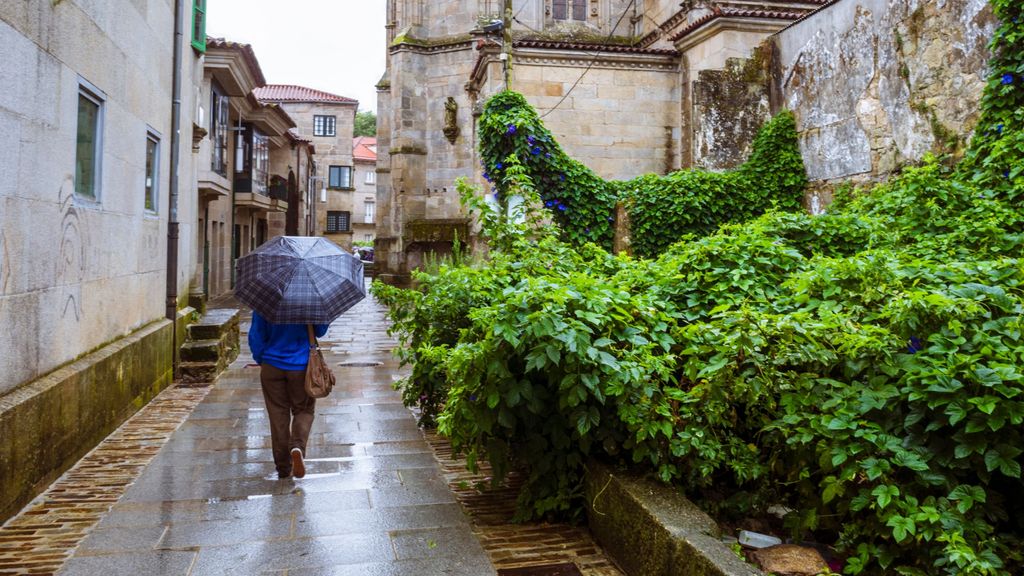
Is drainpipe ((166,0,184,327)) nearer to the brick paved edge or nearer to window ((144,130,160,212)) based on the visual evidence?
window ((144,130,160,212))

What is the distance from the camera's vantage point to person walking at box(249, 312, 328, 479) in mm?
6059

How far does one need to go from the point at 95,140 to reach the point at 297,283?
10.5 feet

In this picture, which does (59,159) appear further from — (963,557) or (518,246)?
(963,557)

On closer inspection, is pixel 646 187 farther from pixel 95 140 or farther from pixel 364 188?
pixel 364 188

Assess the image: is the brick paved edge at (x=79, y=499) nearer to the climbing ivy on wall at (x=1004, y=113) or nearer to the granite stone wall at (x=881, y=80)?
the climbing ivy on wall at (x=1004, y=113)

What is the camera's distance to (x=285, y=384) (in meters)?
6.18

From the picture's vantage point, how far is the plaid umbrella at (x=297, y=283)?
19.0 ft

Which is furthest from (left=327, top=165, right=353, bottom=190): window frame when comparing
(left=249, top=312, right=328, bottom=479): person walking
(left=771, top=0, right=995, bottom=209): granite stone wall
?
(left=249, top=312, right=328, bottom=479): person walking

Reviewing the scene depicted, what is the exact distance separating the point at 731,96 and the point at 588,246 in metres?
7.46

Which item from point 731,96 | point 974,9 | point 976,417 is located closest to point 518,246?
point 976,417

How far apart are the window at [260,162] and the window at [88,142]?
2196 cm

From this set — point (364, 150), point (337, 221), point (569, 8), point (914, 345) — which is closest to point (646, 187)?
point (914, 345)

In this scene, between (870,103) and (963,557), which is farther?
(870,103)

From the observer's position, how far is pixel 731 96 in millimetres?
13945
